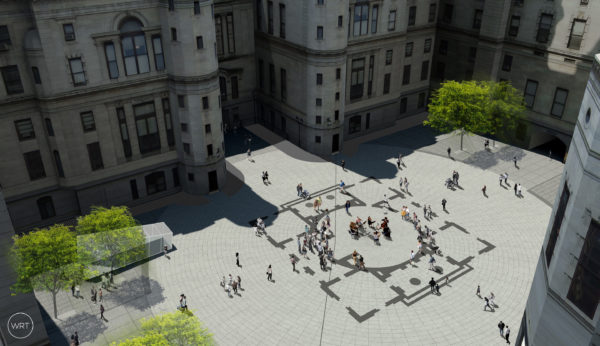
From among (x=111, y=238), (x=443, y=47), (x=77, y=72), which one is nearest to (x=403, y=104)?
(x=443, y=47)

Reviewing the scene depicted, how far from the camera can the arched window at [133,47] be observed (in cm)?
4766

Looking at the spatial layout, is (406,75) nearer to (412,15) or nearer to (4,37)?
(412,15)

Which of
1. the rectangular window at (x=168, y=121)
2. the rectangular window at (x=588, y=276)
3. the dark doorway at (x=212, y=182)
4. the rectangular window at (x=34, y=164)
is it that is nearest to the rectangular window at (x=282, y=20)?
the rectangular window at (x=168, y=121)

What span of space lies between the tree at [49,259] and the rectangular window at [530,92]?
188 ft

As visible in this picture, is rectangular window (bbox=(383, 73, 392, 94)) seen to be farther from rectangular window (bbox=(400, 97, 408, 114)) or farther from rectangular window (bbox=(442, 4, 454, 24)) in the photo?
rectangular window (bbox=(442, 4, 454, 24))

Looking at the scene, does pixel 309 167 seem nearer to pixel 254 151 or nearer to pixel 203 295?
pixel 254 151

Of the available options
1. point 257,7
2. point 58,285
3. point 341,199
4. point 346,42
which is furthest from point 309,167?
point 58,285

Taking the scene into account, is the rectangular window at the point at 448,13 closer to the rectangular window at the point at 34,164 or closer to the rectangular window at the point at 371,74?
the rectangular window at the point at 371,74

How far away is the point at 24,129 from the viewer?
46125 millimetres

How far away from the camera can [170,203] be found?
54.9 m

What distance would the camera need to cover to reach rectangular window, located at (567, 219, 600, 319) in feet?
65.4

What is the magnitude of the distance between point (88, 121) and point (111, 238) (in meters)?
14.2

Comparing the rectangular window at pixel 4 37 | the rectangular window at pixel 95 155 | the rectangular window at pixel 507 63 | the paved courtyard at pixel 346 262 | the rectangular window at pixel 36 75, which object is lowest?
the paved courtyard at pixel 346 262

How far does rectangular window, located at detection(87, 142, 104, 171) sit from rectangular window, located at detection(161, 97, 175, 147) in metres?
7.37
